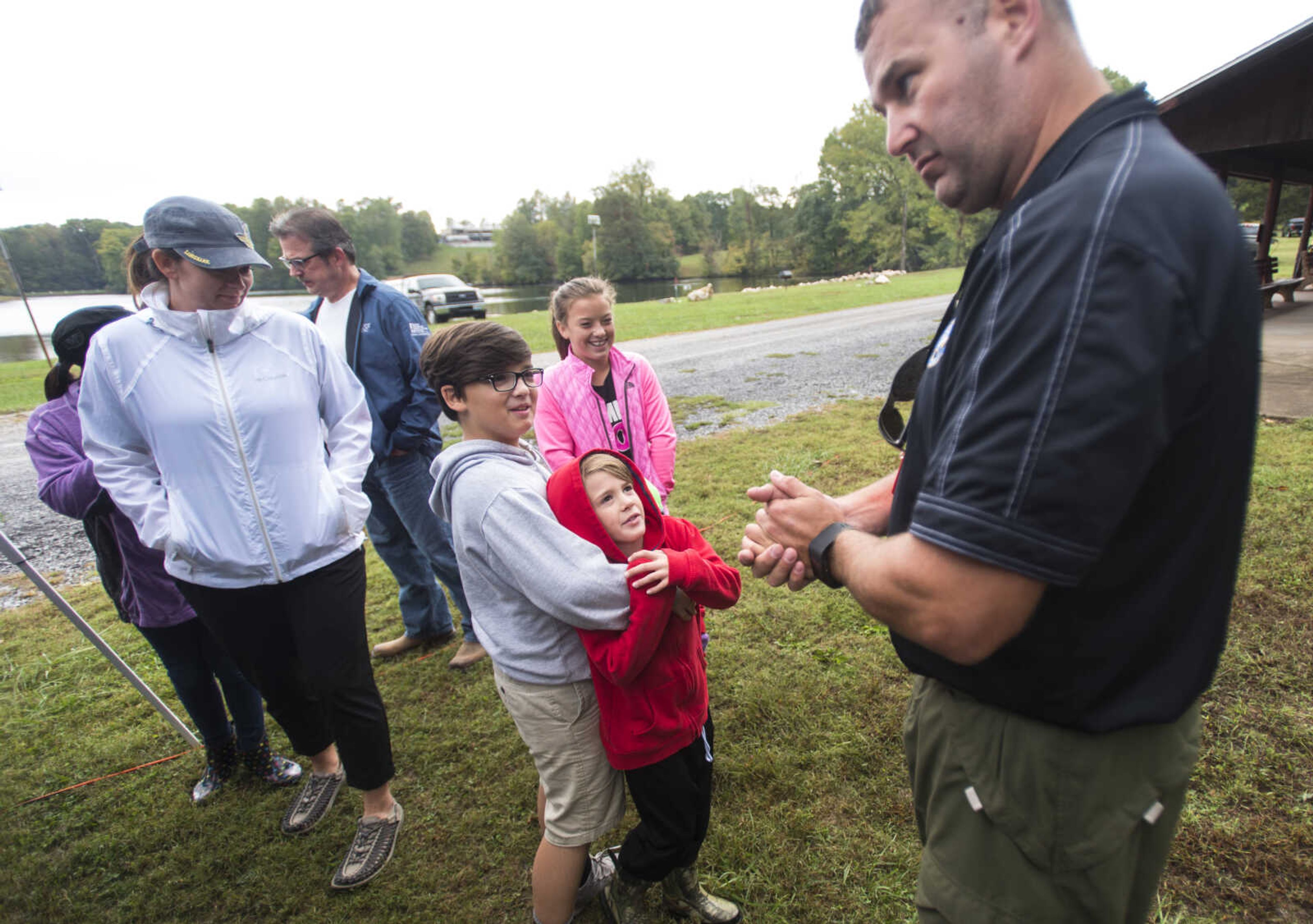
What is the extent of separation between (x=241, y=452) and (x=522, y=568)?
4.48 ft

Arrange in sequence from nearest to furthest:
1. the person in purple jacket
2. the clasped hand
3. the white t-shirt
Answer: the clasped hand < the person in purple jacket < the white t-shirt

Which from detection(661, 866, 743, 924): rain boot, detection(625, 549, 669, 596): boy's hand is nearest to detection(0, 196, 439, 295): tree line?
detection(625, 549, 669, 596): boy's hand

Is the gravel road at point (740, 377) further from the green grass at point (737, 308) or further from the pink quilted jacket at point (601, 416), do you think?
the pink quilted jacket at point (601, 416)

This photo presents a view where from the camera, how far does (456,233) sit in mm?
139750

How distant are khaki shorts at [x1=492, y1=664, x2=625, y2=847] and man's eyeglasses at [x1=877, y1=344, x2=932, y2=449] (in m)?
1.19

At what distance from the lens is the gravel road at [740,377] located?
20.2 feet

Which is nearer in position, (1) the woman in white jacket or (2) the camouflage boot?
(2) the camouflage boot

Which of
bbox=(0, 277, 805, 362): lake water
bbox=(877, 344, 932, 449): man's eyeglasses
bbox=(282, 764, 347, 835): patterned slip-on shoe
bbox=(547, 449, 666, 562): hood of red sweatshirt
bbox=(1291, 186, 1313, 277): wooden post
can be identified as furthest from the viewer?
bbox=(1291, 186, 1313, 277): wooden post

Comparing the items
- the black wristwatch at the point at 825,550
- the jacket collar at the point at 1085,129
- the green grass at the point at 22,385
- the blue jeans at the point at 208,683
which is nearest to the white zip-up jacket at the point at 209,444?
the blue jeans at the point at 208,683

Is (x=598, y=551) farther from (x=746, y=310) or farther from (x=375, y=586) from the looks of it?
(x=746, y=310)

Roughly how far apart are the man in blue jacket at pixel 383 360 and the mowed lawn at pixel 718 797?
0.98m

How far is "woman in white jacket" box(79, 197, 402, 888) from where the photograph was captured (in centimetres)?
241

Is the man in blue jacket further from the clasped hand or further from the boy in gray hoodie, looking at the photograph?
the clasped hand

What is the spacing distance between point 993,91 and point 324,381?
2.59 metres
